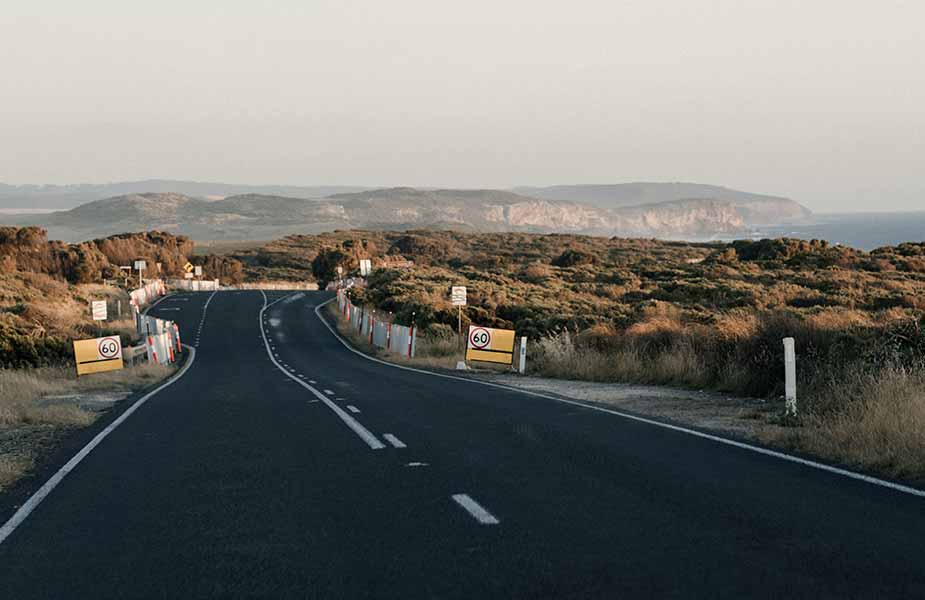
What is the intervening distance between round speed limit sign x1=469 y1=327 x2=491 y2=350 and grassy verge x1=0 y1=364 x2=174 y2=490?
888cm

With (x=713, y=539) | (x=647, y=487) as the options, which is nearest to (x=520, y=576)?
(x=713, y=539)

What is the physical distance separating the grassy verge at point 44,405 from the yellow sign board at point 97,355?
361mm

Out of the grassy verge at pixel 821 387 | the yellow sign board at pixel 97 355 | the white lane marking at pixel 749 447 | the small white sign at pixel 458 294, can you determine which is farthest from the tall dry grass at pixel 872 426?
the yellow sign board at pixel 97 355

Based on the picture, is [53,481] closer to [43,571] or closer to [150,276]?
[43,571]

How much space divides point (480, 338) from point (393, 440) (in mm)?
15299

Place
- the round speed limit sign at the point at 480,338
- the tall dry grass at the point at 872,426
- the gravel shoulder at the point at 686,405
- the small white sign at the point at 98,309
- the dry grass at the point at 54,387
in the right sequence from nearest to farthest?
1. the tall dry grass at the point at 872,426
2. the gravel shoulder at the point at 686,405
3. the dry grass at the point at 54,387
4. the round speed limit sign at the point at 480,338
5. the small white sign at the point at 98,309

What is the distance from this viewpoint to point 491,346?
26.9m

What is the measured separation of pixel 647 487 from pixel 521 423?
15.6ft

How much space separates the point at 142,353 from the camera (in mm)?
33844

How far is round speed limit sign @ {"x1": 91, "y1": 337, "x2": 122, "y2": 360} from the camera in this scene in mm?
28641

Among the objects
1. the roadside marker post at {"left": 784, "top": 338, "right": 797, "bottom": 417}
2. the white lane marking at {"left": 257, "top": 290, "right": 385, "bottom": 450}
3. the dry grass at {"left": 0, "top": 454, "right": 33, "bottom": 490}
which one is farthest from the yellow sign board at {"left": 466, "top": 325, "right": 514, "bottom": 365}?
the dry grass at {"left": 0, "top": 454, "right": 33, "bottom": 490}

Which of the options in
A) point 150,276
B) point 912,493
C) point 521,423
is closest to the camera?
point 912,493

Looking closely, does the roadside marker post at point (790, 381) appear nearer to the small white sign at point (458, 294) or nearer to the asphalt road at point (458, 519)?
the asphalt road at point (458, 519)

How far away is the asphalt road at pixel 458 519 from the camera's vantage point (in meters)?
5.70
